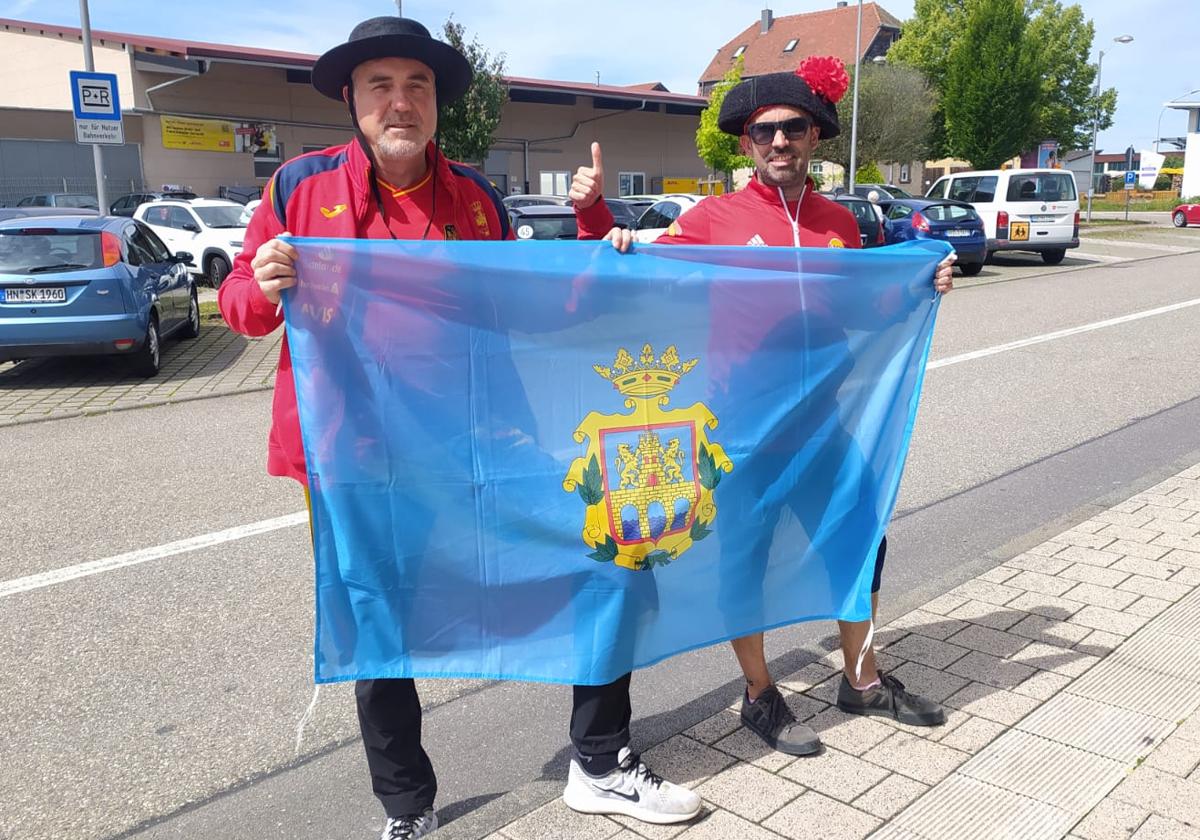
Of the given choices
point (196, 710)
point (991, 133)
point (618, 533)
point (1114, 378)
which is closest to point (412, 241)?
point (618, 533)

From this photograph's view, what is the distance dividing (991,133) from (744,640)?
44583 mm

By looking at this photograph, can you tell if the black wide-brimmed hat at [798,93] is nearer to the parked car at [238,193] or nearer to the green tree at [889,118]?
the parked car at [238,193]

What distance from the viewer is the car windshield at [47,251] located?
9930 millimetres

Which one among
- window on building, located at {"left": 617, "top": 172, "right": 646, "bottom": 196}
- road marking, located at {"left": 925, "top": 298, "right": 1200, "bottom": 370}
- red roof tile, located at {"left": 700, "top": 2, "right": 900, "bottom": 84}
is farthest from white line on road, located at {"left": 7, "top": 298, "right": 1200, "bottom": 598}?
red roof tile, located at {"left": 700, "top": 2, "right": 900, "bottom": 84}

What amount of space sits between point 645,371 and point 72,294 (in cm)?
872

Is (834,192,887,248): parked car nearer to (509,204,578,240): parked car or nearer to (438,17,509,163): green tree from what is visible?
(509,204,578,240): parked car

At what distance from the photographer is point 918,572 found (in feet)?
16.1

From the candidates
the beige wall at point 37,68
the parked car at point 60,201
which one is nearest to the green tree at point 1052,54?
the beige wall at point 37,68

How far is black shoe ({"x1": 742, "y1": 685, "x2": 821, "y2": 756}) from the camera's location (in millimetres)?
3119

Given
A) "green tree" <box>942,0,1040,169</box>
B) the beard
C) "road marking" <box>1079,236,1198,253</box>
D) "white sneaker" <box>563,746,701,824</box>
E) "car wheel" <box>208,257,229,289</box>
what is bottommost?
"white sneaker" <box>563,746,701,824</box>

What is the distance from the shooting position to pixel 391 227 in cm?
276

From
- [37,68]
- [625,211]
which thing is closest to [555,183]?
[625,211]

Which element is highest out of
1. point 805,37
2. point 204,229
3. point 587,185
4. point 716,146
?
point 805,37

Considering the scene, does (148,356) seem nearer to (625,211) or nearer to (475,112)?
(625,211)
